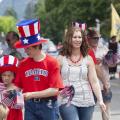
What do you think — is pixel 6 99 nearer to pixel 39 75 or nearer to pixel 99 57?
pixel 39 75

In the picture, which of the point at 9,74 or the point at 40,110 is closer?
the point at 9,74

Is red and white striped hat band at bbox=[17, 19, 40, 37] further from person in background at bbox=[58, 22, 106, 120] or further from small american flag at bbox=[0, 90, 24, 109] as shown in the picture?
person in background at bbox=[58, 22, 106, 120]

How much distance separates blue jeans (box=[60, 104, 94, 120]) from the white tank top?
0.19 ft

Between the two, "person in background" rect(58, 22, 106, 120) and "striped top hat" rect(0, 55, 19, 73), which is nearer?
"striped top hat" rect(0, 55, 19, 73)

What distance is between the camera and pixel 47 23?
82500 millimetres

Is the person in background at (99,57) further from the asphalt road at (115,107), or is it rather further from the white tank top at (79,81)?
the asphalt road at (115,107)

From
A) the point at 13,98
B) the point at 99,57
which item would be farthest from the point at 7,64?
the point at 99,57

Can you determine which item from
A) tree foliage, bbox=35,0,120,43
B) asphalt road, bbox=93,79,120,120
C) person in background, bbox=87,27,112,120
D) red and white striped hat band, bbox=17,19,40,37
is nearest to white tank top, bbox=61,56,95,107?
red and white striped hat band, bbox=17,19,40,37

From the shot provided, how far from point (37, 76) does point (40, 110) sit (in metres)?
0.33

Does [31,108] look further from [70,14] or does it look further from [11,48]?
[70,14]

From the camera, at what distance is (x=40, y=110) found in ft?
16.8

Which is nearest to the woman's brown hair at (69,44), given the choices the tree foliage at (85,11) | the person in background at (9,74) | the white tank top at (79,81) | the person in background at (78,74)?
the person in background at (78,74)

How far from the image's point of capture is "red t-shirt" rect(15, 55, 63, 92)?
5.02 meters

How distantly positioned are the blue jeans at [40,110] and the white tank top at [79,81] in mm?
522
